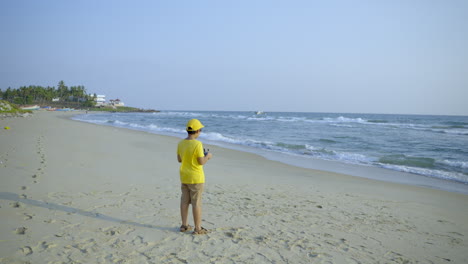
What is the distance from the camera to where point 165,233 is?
405cm

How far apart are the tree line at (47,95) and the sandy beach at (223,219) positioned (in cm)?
11329

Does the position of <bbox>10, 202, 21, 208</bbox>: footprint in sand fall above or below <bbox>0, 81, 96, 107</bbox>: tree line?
below

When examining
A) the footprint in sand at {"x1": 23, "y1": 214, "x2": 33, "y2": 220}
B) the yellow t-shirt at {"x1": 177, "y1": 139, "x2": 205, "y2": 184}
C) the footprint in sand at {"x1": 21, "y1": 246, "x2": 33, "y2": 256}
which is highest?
the yellow t-shirt at {"x1": 177, "y1": 139, "x2": 205, "y2": 184}

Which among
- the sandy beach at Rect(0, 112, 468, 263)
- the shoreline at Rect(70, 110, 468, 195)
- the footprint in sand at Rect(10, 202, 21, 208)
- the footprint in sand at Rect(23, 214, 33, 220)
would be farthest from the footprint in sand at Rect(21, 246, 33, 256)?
the shoreline at Rect(70, 110, 468, 195)

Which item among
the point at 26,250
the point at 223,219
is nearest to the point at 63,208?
the point at 26,250

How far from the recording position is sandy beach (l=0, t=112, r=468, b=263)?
11.5ft

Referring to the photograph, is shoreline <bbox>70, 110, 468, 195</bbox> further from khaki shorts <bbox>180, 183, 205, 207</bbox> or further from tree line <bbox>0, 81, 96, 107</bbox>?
tree line <bbox>0, 81, 96, 107</bbox>

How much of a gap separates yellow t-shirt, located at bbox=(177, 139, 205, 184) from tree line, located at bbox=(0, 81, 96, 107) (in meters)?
118

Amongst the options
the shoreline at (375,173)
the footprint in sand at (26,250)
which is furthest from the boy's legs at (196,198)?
the shoreline at (375,173)

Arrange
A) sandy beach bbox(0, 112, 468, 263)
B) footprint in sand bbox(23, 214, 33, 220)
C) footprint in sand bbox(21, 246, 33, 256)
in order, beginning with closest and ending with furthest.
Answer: footprint in sand bbox(21, 246, 33, 256) < sandy beach bbox(0, 112, 468, 263) < footprint in sand bbox(23, 214, 33, 220)

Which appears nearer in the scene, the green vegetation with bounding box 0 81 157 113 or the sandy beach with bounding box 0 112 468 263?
the sandy beach with bounding box 0 112 468 263

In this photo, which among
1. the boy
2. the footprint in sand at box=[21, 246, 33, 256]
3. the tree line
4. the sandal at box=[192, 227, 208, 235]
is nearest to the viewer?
the footprint in sand at box=[21, 246, 33, 256]

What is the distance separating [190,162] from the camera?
3953 millimetres

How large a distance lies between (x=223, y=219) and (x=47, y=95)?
123630 millimetres
